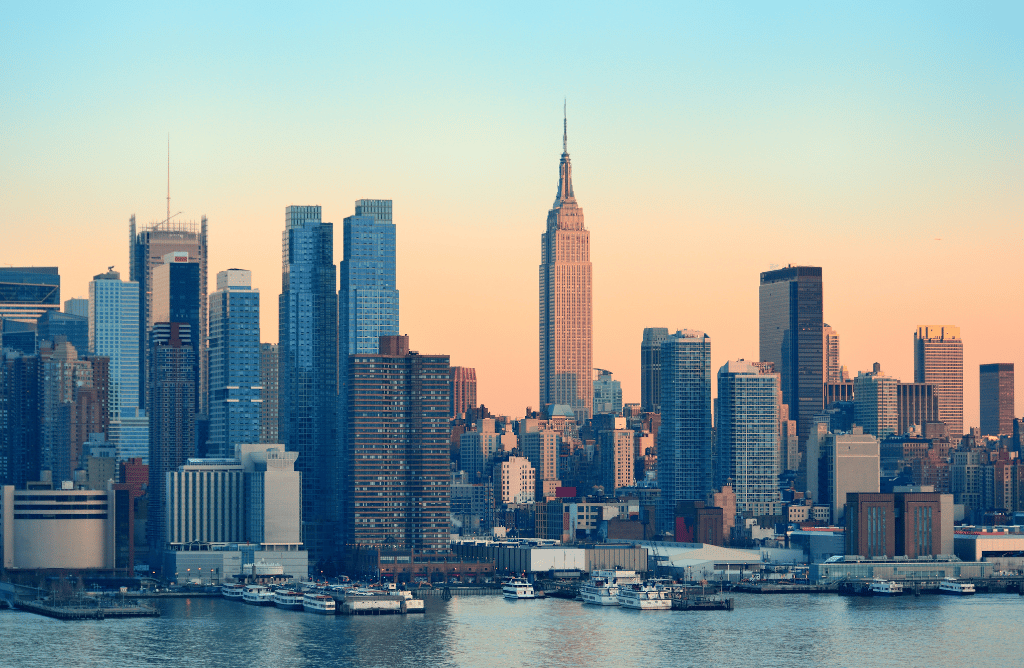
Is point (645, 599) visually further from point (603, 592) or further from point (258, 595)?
point (258, 595)

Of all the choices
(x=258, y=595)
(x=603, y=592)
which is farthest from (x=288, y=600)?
(x=603, y=592)

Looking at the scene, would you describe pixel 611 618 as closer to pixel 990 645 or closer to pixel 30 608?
pixel 990 645

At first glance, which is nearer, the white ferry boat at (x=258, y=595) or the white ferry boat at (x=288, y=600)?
the white ferry boat at (x=288, y=600)

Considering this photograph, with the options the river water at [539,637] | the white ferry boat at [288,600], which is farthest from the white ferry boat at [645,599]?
the white ferry boat at [288,600]

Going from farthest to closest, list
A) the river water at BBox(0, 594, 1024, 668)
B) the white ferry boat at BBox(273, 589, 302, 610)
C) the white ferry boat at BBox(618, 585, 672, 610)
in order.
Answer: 1. the white ferry boat at BBox(273, 589, 302, 610)
2. the white ferry boat at BBox(618, 585, 672, 610)
3. the river water at BBox(0, 594, 1024, 668)

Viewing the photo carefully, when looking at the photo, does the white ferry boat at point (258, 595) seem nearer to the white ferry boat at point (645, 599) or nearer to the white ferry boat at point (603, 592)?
the white ferry boat at point (603, 592)

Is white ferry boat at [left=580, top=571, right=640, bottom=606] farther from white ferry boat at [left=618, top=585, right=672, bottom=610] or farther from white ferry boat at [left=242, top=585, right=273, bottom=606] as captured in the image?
white ferry boat at [left=242, top=585, right=273, bottom=606]

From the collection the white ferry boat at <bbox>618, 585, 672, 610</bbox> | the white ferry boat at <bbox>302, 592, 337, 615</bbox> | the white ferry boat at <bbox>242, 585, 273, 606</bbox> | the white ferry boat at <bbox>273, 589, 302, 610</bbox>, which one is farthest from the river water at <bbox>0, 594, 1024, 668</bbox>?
the white ferry boat at <bbox>242, 585, 273, 606</bbox>
